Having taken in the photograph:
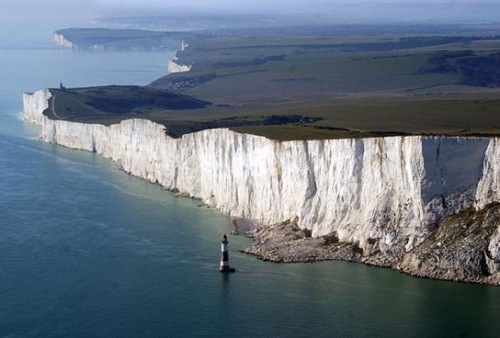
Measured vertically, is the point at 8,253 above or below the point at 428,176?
below

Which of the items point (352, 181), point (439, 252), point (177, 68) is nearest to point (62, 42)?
point (177, 68)

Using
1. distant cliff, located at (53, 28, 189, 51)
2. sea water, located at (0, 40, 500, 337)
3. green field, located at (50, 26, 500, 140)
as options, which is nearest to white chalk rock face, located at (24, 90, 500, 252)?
sea water, located at (0, 40, 500, 337)

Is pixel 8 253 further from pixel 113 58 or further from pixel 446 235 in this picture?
pixel 113 58

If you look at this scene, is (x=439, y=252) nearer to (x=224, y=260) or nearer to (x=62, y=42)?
(x=224, y=260)

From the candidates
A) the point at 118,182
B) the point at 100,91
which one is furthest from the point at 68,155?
the point at 100,91

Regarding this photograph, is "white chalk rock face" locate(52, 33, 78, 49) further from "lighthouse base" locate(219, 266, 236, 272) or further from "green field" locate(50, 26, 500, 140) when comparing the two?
"lighthouse base" locate(219, 266, 236, 272)

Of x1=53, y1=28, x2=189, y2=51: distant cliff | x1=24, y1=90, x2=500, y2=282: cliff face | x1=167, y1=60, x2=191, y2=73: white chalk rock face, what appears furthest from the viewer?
x1=53, y1=28, x2=189, y2=51: distant cliff
